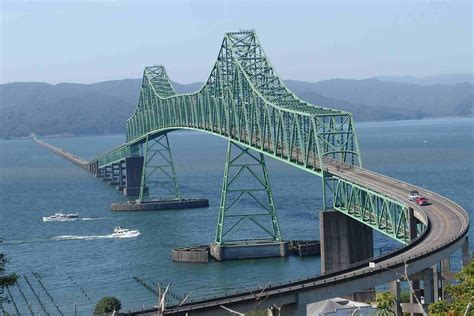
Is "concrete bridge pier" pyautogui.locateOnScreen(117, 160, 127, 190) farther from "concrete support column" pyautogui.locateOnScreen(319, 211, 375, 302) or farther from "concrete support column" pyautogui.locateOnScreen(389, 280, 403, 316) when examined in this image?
"concrete support column" pyautogui.locateOnScreen(389, 280, 403, 316)

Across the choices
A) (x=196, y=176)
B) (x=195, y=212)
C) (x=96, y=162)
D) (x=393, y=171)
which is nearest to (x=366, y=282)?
(x=195, y=212)

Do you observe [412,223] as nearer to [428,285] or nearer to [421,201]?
[421,201]

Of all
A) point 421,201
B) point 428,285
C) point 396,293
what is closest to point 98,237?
point 421,201

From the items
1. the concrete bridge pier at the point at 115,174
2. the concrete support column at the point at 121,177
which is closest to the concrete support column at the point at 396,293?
the concrete support column at the point at 121,177

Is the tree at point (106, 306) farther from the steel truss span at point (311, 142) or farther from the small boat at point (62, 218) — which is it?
the small boat at point (62, 218)

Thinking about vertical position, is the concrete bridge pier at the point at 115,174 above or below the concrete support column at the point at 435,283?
below

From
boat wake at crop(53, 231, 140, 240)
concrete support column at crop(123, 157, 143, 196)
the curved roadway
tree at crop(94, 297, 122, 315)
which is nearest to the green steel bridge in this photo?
the curved roadway
